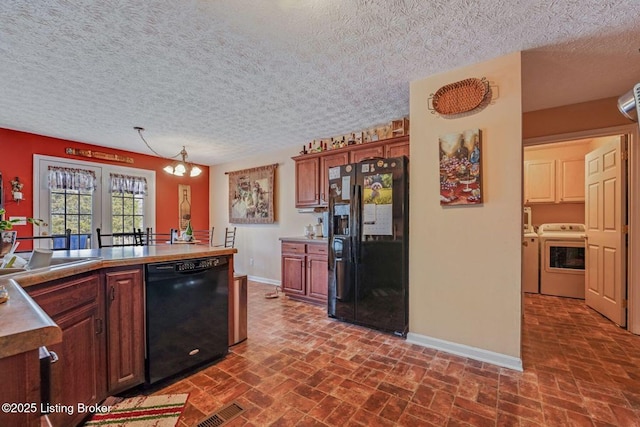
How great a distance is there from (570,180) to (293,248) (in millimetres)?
4523

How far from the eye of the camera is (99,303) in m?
1.77

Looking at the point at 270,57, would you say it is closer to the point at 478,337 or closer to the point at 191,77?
the point at 191,77

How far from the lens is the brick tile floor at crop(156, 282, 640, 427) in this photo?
5.63ft

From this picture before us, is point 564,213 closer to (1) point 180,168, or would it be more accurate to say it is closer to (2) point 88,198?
(1) point 180,168

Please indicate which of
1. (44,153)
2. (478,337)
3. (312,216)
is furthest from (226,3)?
(44,153)

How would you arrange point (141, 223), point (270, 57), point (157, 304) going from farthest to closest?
1. point (141, 223)
2. point (270, 57)
3. point (157, 304)

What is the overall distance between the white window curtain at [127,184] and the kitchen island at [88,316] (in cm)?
360

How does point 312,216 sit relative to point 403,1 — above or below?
Answer: below

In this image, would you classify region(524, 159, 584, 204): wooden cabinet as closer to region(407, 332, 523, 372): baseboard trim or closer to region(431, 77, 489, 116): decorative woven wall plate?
region(431, 77, 489, 116): decorative woven wall plate

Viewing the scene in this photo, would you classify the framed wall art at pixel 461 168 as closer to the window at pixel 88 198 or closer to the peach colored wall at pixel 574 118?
the peach colored wall at pixel 574 118

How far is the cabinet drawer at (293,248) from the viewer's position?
421 centimetres

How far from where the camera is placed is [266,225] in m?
5.61

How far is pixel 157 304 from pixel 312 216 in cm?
313

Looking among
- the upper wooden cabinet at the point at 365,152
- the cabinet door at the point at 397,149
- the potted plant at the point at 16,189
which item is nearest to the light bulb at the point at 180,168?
the potted plant at the point at 16,189
